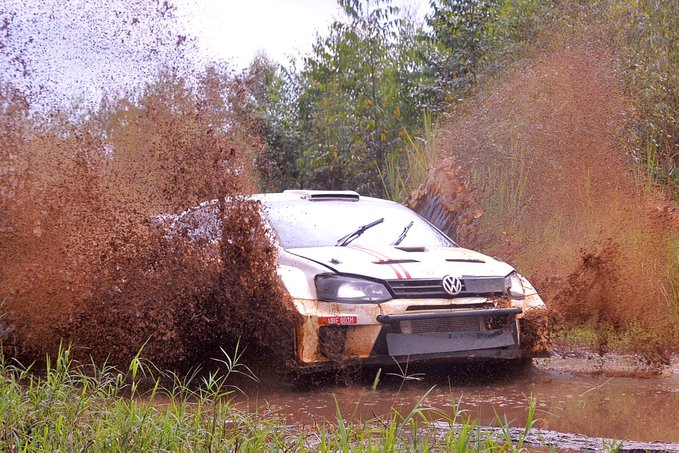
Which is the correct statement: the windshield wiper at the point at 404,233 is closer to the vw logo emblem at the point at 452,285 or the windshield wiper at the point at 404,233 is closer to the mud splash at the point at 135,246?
the vw logo emblem at the point at 452,285

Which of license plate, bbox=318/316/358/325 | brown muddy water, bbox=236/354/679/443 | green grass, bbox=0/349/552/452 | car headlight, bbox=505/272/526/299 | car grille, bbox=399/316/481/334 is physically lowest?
brown muddy water, bbox=236/354/679/443

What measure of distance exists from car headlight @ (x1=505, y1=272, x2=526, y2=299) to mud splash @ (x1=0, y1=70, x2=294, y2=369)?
1.55 m

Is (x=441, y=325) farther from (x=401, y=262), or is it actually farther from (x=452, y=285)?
(x=401, y=262)

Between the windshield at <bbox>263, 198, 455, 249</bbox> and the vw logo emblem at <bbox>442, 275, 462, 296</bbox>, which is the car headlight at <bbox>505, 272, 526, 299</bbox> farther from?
the windshield at <bbox>263, 198, 455, 249</bbox>

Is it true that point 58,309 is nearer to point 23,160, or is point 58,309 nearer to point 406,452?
point 23,160

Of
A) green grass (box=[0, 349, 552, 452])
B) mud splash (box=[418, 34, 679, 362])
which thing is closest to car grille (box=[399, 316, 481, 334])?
green grass (box=[0, 349, 552, 452])

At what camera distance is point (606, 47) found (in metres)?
12.8

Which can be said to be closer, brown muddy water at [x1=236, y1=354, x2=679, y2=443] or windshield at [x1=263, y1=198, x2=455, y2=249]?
brown muddy water at [x1=236, y1=354, x2=679, y2=443]

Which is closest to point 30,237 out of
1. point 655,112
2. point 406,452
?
point 406,452

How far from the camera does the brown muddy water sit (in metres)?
4.89

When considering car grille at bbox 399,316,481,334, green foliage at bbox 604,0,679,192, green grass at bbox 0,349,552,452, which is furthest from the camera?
green foliage at bbox 604,0,679,192

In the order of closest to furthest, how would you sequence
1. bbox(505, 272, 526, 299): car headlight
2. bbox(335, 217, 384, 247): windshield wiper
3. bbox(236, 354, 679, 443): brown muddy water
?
bbox(236, 354, 679, 443): brown muddy water, bbox(505, 272, 526, 299): car headlight, bbox(335, 217, 384, 247): windshield wiper

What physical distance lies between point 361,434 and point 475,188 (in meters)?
8.10

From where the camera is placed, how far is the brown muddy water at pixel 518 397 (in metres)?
4.89
